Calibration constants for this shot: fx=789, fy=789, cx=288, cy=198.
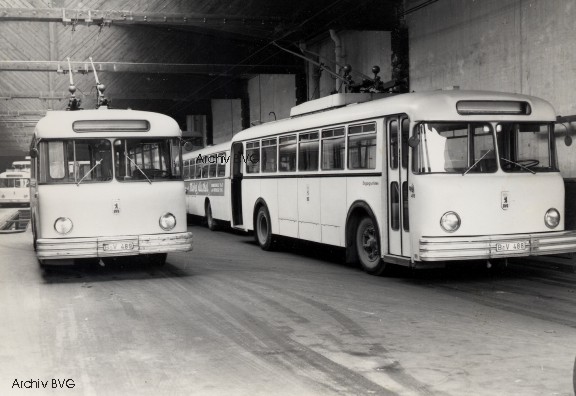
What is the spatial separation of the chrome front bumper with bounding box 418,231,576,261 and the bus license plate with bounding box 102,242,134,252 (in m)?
4.34

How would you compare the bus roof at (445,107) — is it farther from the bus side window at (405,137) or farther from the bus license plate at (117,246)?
the bus license plate at (117,246)

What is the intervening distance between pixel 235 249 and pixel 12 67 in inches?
538

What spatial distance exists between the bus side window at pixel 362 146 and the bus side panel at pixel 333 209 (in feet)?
1.62

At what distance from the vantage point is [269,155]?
16.7m

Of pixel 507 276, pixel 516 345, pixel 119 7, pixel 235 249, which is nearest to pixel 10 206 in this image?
pixel 119 7

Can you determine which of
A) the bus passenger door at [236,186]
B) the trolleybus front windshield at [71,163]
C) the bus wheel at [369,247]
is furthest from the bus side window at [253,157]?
the trolleybus front windshield at [71,163]

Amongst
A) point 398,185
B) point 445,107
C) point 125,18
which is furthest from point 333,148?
point 125,18

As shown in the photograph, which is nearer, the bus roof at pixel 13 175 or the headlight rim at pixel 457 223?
the headlight rim at pixel 457 223

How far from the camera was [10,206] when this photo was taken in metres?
43.9

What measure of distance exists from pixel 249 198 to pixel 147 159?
227 inches

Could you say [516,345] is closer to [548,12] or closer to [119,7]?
[548,12]

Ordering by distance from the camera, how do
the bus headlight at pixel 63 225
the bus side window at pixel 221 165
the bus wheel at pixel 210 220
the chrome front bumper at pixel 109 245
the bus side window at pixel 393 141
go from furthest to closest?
the bus wheel at pixel 210 220 → the bus side window at pixel 221 165 → the bus headlight at pixel 63 225 → the chrome front bumper at pixel 109 245 → the bus side window at pixel 393 141

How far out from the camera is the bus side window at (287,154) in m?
15.2

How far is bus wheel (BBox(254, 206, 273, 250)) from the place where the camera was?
16766 mm
